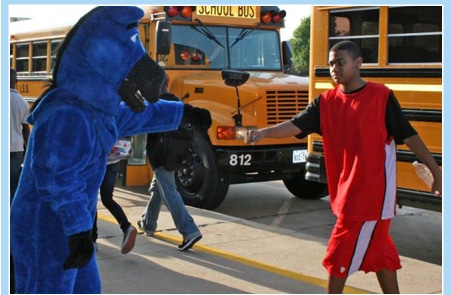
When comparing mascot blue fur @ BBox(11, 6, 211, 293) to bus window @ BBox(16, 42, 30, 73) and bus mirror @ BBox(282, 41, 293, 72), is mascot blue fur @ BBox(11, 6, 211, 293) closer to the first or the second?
bus mirror @ BBox(282, 41, 293, 72)

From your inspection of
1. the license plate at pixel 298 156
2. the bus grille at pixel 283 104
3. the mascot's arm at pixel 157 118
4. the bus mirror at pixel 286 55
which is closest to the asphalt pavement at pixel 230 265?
the license plate at pixel 298 156

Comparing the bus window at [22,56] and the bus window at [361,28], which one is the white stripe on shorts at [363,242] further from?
the bus window at [22,56]

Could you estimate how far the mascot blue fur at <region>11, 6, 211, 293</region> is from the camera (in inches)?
111

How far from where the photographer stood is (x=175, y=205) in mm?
5719

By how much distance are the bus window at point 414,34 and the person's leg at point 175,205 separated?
2020 mm

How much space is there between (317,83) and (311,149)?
0.58 m

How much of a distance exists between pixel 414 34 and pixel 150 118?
2.76m

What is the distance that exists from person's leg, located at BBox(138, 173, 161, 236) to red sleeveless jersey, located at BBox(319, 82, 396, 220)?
8.32ft

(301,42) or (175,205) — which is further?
(301,42)

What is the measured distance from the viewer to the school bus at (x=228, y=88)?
24.1 ft

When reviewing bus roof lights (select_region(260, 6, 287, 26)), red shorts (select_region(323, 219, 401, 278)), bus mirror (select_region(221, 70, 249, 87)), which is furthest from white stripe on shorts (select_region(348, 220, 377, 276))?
bus roof lights (select_region(260, 6, 287, 26))

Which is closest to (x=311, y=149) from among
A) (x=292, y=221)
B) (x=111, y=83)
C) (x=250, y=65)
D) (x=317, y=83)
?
(x=317, y=83)

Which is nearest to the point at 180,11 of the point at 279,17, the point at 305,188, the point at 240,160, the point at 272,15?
the point at 272,15

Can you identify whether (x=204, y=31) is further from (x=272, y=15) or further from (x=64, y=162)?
(x=64, y=162)
